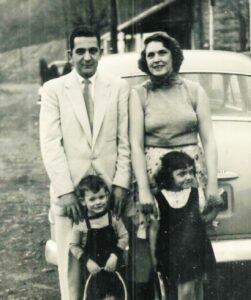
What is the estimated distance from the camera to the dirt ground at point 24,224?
411 centimetres

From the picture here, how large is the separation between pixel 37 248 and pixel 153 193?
6.70 feet

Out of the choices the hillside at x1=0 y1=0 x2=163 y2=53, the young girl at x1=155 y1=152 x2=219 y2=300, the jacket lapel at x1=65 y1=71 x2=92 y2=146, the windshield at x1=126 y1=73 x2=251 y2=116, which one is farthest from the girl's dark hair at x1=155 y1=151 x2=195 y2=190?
the hillside at x1=0 y1=0 x2=163 y2=53

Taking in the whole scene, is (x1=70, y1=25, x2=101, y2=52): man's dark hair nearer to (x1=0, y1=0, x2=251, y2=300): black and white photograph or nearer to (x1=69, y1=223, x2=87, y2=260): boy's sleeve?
(x1=0, y1=0, x2=251, y2=300): black and white photograph

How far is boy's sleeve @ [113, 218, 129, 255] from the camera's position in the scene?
126 inches

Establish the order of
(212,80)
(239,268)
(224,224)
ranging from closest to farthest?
(224,224) → (212,80) → (239,268)

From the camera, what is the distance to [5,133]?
1240cm

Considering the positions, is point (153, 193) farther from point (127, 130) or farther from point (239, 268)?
point (239, 268)

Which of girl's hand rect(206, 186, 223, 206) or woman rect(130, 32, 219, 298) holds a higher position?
woman rect(130, 32, 219, 298)

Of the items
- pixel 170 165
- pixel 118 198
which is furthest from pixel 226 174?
pixel 118 198

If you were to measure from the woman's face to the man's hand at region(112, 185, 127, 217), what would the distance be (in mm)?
685

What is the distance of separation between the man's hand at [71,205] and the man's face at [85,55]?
27.6 inches

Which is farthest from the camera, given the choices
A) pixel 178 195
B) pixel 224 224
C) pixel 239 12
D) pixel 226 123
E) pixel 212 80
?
pixel 239 12

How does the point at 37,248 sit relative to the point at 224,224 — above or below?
below

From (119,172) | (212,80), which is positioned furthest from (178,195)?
(212,80)
